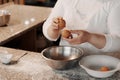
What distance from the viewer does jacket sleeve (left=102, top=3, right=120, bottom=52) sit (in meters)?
1.32

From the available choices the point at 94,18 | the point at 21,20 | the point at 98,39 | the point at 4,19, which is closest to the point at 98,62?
the point at 98,39

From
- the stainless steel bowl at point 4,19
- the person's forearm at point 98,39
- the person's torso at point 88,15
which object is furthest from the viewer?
the stainless steel bowl at point 4,19

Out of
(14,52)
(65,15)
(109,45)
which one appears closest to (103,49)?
(109,45)

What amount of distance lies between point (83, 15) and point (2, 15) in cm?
84

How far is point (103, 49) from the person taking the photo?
1.34 m

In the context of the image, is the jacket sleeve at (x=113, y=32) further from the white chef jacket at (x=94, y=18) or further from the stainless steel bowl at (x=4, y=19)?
the stainless steel bowl at (x=4, y=19)

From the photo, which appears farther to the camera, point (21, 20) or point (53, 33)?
point (21, 20)

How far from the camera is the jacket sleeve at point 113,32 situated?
1.32 meters

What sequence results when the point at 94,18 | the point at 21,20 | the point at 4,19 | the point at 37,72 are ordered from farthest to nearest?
1. the point at 21,20
2. the point at 4,19
3. the point at 94,18
4. the point at 37,72

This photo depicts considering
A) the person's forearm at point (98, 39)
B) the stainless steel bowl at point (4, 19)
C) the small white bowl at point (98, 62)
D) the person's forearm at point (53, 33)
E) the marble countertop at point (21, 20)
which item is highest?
the person's forearm at point (98, 39)

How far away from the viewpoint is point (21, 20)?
2287 millimetres

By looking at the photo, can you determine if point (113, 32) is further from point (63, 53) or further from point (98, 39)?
point (63, 53)

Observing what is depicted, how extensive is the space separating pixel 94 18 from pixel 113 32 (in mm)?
173

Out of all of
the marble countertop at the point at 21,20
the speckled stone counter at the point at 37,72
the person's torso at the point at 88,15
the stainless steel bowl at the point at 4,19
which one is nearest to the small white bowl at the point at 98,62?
the speckled stone counter at the point at 37,72
